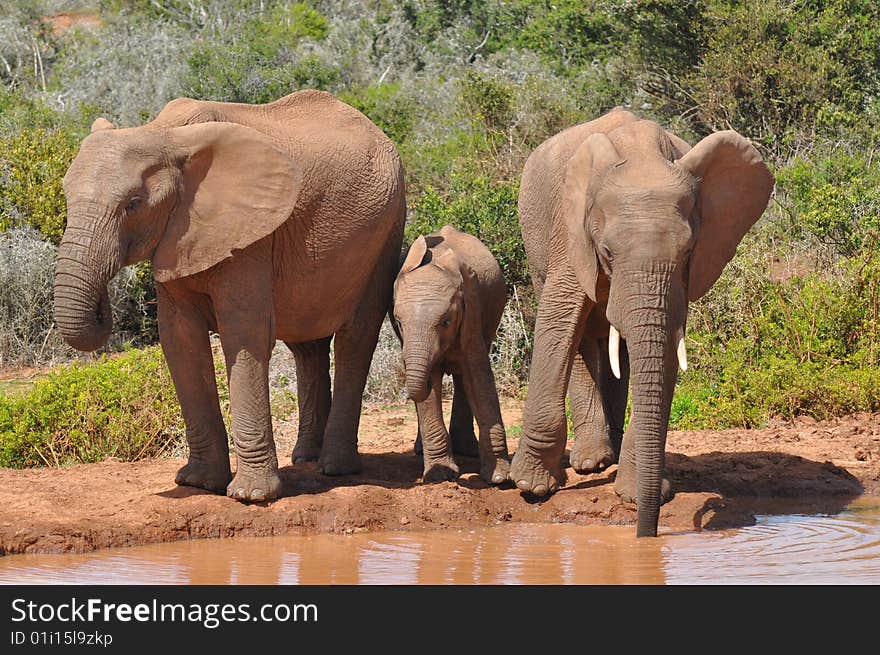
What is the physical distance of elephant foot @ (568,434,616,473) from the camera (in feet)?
29.3

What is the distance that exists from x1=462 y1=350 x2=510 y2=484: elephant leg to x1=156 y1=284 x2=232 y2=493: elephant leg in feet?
5.05

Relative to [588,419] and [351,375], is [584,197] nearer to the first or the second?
[588,419]

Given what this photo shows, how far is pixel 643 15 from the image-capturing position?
62.9ft

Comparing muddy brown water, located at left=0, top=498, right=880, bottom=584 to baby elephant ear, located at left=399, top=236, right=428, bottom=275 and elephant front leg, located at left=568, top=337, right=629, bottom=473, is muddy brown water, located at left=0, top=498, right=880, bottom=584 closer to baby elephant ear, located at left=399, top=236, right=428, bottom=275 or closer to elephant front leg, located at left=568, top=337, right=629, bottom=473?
elephant front leg, located at left=568, top=337, right=629, bottom=473

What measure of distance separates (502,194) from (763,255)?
250 cm

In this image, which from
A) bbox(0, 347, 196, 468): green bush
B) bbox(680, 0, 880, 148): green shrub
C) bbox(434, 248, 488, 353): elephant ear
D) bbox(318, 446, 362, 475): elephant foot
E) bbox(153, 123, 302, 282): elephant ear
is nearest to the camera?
bbox(153, 123, 302, 282): elephant ear

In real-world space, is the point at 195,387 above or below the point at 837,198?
below

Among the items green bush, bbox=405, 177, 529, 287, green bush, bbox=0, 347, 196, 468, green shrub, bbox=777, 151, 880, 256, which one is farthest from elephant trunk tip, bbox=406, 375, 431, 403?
green shrub, bbox=777, 151, 880, 256

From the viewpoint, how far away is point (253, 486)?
8000 mm

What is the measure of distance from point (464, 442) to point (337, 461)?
1.07 metres

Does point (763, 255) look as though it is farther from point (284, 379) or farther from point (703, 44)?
point (703, 44)

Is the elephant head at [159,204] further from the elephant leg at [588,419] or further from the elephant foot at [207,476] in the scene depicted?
the elephant leg at [588,419]

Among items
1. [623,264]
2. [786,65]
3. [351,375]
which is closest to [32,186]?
[351,375]

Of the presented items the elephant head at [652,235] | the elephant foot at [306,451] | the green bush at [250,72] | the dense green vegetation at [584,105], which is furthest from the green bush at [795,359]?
the green bush at [250,72]
